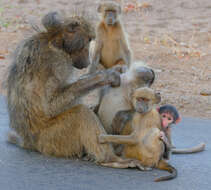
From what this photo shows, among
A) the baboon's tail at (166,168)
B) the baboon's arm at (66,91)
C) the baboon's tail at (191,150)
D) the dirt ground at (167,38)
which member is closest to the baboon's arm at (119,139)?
the baboon's tail at (166,168)

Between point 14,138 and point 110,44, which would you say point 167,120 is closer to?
point 14,138

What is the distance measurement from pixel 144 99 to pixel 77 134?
2.53 feet

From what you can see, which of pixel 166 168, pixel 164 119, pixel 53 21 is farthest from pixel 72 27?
pixel 166 168

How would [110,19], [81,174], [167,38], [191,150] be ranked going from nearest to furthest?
[81,174] < [191,150] < [110,19] < [167,38]

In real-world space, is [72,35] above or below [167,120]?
above

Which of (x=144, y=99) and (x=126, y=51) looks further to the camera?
(x=126, y=51)

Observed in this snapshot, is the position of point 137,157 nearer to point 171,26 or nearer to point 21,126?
point 21,126

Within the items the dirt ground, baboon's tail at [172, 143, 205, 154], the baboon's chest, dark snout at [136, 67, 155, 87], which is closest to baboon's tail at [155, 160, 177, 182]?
baboon's tail at [172, 143, 205, 154]

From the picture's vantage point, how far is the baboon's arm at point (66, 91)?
5031mm

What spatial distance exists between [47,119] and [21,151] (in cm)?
62

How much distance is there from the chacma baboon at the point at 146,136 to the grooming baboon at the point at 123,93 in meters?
0.30

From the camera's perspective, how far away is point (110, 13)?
25.3 ft

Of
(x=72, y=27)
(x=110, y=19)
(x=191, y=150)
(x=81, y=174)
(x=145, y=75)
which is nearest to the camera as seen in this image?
(x=81, y=174)

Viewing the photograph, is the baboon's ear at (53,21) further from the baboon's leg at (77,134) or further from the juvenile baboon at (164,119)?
the juvenile baboon at (164,119)
